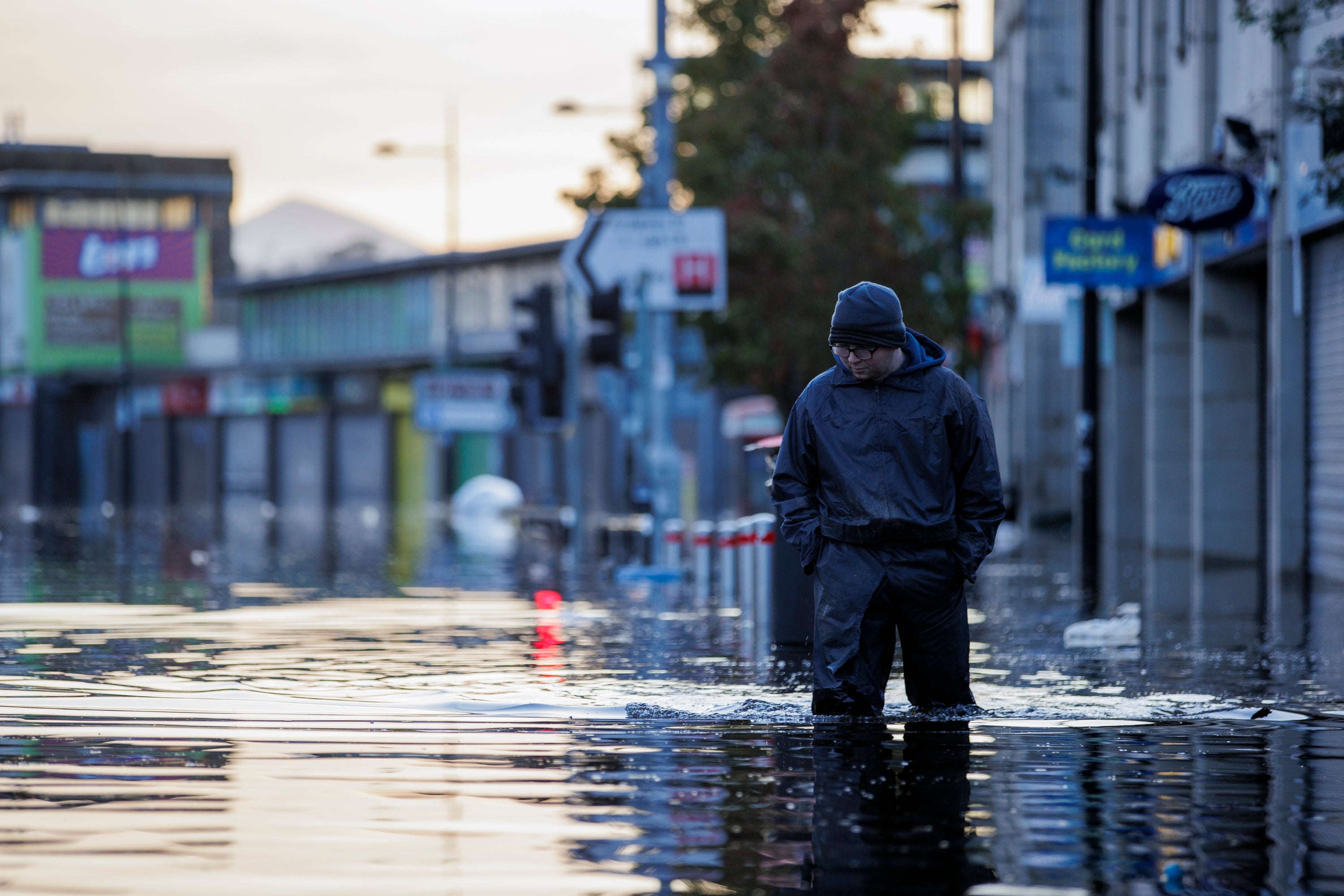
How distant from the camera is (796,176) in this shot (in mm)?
33969

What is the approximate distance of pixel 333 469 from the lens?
7600 cm

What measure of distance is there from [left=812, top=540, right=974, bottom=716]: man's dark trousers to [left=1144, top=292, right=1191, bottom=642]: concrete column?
16.9 metres

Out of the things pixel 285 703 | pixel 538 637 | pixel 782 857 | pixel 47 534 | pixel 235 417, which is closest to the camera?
pixel 782 857

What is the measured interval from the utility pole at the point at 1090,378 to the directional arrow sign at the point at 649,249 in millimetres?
3760

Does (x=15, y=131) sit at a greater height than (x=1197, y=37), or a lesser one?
greater

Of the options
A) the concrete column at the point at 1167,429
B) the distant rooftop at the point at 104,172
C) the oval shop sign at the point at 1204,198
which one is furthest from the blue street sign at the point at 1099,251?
the distant rooftop at the point at 104,172

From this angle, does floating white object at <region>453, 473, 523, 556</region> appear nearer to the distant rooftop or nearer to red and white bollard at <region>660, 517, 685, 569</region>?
red and white bollard at <region>660, 517, 685, 569</region>

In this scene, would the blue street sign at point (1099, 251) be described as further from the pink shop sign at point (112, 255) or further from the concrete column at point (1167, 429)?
the pink shop sign at point (112, 255)

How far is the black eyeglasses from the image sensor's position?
7.96 metres

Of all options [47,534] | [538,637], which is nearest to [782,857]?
[538,637]

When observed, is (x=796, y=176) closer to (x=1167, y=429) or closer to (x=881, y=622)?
(x=1167, y=429)

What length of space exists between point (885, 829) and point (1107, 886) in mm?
906

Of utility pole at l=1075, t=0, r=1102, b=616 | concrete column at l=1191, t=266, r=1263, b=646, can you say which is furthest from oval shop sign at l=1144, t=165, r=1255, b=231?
concrete column at l=1191, t=266, r=1263, b=646

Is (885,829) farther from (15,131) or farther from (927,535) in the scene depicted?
(15,131)
